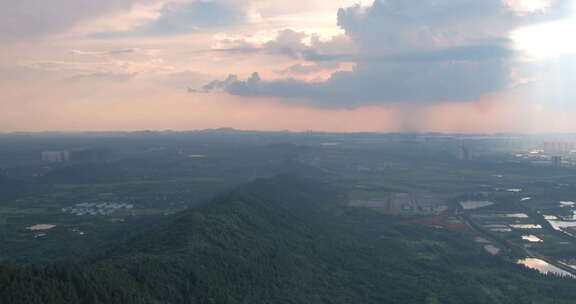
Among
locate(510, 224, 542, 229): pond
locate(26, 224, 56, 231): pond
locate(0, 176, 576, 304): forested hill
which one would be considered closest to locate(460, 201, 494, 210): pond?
locate(510, 224, 542, 229): pond

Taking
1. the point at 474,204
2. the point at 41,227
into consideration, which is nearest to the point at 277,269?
the point at 41,227

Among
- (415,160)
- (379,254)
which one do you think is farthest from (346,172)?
(379,254)

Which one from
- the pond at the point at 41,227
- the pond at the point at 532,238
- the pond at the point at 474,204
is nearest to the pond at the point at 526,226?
the pond at the point at 532,238

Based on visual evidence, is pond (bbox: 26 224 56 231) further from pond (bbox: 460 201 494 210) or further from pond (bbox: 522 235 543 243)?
pond (bbox: 460 201 494 210)

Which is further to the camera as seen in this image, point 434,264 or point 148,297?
point 434,264

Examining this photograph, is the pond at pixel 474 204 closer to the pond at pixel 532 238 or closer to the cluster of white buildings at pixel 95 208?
the pond at pixel 532 238

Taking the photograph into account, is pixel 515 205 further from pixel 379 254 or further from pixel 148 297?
pixel 148 297

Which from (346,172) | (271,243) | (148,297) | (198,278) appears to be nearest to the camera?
(148,297)

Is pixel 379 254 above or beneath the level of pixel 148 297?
beneath
